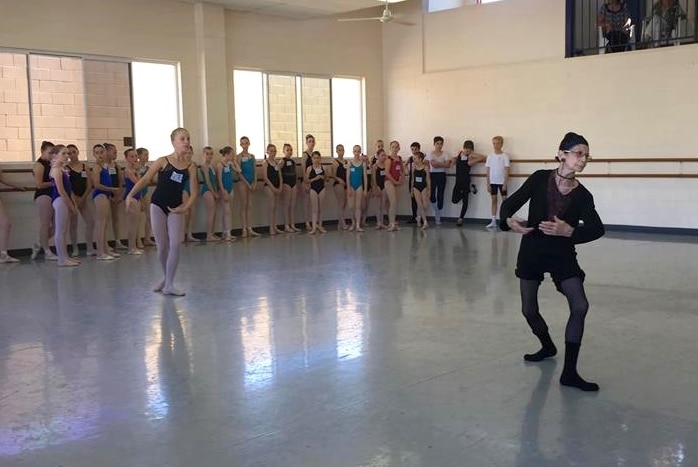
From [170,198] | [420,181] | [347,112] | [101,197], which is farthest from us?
[347,112]

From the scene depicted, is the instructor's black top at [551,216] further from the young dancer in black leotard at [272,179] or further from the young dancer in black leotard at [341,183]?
the young dancer in black leotard at [341,183]

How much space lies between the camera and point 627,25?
11539 mm

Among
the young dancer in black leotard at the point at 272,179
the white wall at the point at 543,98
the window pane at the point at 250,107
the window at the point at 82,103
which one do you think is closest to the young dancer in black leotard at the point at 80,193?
the window at the point at 82,103

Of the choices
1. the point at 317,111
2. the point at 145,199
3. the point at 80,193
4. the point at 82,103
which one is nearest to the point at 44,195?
the point at 80,193

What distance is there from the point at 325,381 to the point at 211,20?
30.0 ft

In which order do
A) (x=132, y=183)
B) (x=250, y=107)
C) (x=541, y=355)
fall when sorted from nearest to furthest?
(x=541, y=355) → (x=132, y=183) → (x=250, y=107)

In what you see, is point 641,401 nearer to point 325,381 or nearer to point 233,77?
point 325,381

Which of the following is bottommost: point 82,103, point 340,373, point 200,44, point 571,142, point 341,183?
point 340,373

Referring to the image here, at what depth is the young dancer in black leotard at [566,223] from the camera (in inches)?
143

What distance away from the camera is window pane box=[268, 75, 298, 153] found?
1287 cm

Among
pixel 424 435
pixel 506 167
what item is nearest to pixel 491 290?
pixel 424 435

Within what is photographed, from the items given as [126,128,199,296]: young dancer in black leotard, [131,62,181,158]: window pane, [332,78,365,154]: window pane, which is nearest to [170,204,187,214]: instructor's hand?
[126,128,199,296]: young dancer in black leotard

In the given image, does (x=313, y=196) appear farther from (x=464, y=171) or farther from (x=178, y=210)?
(x=178, y=210)

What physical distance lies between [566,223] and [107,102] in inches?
345
